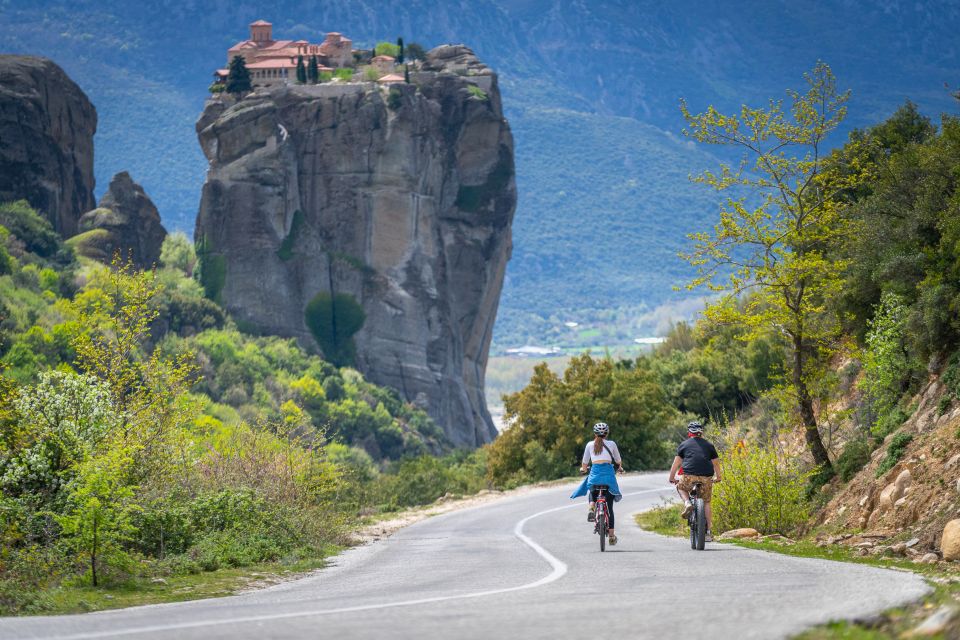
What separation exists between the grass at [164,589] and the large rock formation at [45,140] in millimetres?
107775

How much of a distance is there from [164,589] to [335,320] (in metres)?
113

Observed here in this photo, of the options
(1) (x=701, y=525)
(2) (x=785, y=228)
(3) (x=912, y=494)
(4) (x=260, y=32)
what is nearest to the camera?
(1) (x=701, y=525)

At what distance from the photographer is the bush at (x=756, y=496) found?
20.6 metres

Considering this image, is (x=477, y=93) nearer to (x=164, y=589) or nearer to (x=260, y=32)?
(x=260, y=32)

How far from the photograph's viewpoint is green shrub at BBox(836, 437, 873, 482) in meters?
22.1

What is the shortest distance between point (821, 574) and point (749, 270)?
11307mm

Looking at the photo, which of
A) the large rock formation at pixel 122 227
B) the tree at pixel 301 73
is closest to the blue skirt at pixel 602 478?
the large rock formation at pixel 122 227

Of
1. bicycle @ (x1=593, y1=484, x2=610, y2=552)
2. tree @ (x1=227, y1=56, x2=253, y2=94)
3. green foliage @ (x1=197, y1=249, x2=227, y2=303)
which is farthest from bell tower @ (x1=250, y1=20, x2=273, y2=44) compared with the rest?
bicycle @ (x1=593, y1=484, x2=610, y2=552)

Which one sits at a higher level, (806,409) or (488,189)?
(488,189)

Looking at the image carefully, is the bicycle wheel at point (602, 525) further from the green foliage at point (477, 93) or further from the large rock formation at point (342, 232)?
the green foliage at point (477, 93)

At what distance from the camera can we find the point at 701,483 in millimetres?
18078

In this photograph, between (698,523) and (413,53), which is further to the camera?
(413,53)

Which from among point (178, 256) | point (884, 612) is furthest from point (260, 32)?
point (884, 612)

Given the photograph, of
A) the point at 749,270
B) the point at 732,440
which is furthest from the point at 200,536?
the point at 749,270
